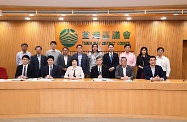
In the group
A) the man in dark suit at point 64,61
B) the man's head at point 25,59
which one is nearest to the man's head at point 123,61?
the man in dark suit at point 64,61

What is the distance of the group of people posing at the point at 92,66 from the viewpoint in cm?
532

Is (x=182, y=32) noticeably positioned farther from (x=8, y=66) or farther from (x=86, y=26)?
(x=8, y=66)

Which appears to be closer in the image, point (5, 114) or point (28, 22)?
point (5, 114)

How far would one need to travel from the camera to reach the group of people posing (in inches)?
209

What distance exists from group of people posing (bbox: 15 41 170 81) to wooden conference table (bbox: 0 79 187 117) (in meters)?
0.46

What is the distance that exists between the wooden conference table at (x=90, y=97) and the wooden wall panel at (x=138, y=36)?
365 centimetres

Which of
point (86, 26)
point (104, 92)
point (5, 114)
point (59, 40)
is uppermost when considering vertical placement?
point (86, 26)

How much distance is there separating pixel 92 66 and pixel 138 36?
8.16ft

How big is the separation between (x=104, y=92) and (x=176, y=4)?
3469 mm

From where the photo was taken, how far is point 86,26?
8008 mm

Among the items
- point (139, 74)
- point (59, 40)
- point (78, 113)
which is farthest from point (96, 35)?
point (78, 113)

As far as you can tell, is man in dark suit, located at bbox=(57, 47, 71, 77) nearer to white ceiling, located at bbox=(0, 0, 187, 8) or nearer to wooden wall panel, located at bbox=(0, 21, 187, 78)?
white ceiling, located at bbox=(0, 0, 187, 8)

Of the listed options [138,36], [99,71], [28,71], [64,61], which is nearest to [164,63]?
[99,71]

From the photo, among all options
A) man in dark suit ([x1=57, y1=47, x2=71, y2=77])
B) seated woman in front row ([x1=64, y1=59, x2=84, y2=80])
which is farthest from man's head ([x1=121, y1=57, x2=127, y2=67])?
man in dark suit ([x1=57, y1=47, x2=71, y2=77])
